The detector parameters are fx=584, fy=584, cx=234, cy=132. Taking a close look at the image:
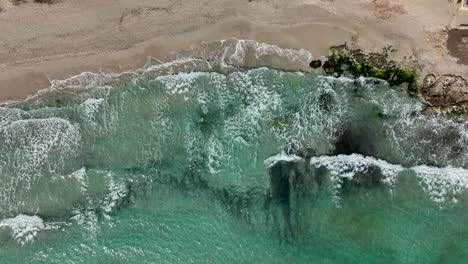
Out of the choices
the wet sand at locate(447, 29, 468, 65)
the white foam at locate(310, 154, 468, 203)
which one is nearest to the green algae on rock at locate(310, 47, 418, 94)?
the wet sand at locate(447, 29, 468, 65)

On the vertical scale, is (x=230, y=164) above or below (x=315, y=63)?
below

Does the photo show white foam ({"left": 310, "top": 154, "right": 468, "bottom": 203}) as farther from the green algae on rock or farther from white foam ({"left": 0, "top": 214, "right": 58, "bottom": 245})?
white foam ({"left": 0, "top": 214, "right": 58, "bottom": 245})

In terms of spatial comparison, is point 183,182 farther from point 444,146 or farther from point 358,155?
point 444,146

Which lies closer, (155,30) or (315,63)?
(315,63)

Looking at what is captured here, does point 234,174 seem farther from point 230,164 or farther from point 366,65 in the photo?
point 366,65

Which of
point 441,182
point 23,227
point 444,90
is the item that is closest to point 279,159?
point 441,182

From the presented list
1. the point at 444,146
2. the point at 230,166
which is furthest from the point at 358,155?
the point at 230,166
